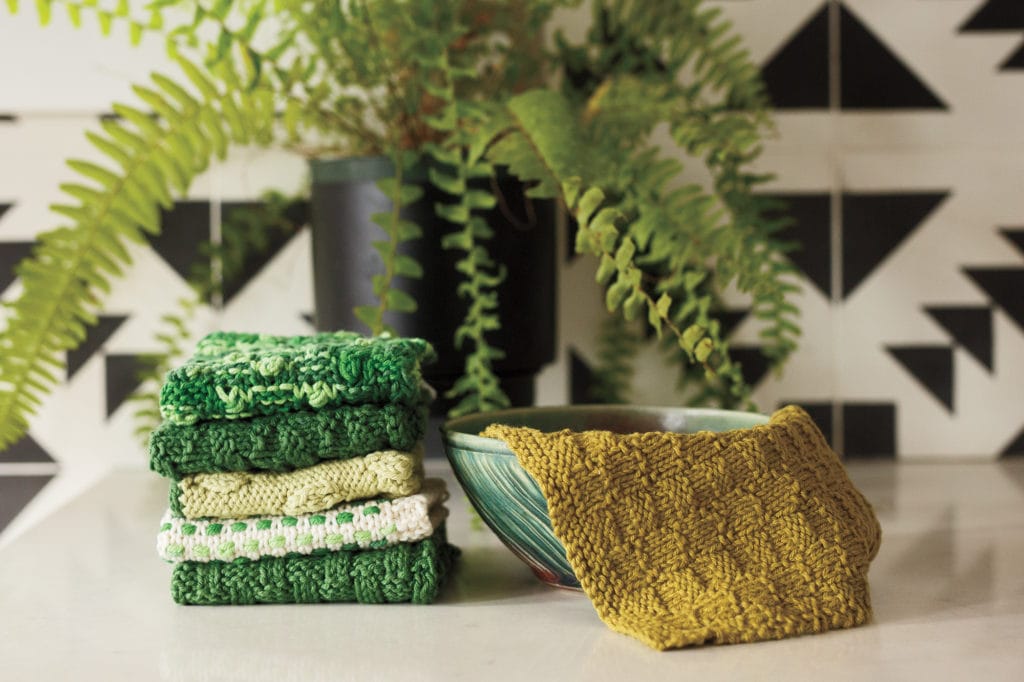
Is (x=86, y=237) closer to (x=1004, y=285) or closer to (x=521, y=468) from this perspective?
(x=521, y=468)

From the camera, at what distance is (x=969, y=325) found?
1.04 m

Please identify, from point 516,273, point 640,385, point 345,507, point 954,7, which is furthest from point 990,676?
point 954,7

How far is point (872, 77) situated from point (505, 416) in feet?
1.98

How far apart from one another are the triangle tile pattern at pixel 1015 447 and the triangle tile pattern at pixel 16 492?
98 cm

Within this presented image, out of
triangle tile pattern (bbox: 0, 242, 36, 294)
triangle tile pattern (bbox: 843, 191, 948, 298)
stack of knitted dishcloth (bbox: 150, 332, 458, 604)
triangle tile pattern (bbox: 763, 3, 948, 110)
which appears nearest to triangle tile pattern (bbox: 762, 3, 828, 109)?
triangle tile pattern (bbox: 763, 3, 948, 110)

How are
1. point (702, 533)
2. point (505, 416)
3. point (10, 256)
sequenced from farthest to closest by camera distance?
1. point (10, 256)
2. point (505, 416)
3. point (702, 533)

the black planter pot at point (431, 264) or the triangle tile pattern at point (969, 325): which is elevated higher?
the black planter pot at point (431, 264)

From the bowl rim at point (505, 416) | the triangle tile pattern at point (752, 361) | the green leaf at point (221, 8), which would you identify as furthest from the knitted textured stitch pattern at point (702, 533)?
the triangle tile pattern at point (752, 361)

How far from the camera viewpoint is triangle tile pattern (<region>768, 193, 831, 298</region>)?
1.03m

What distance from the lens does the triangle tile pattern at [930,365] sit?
1040mm

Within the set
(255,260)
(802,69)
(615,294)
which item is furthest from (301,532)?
(802,69)

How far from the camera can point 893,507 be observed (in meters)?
0.85

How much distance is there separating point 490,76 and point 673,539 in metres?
0.51

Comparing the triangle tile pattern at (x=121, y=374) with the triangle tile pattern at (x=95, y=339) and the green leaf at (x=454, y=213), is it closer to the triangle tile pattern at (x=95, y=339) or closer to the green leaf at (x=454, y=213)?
the triangle tile pattern at (x=95, y=339)
